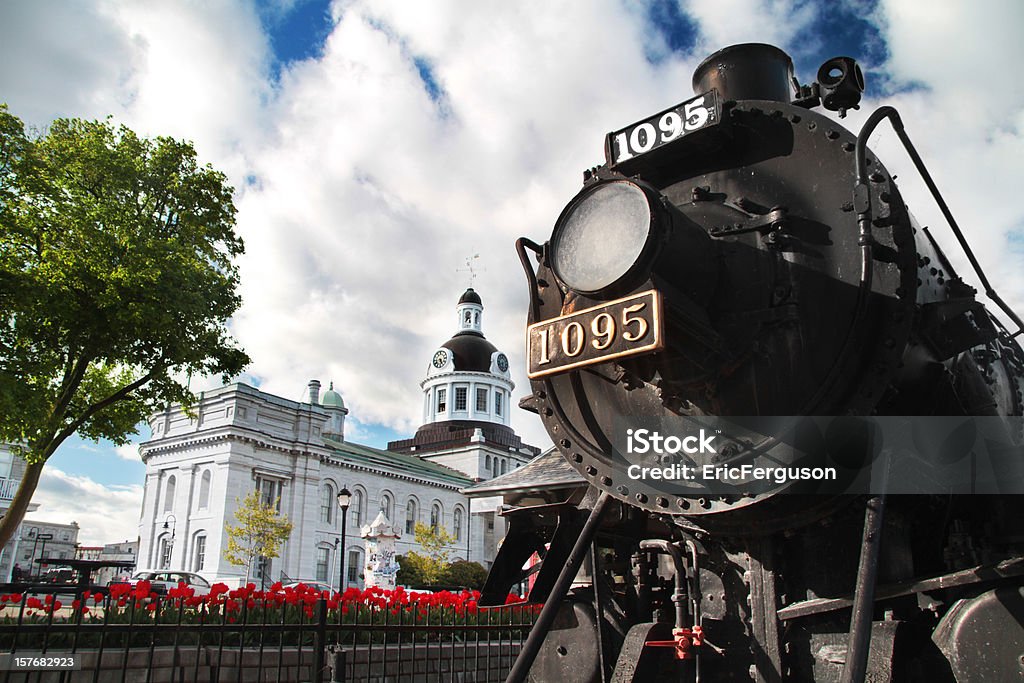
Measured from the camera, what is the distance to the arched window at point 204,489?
142 ft

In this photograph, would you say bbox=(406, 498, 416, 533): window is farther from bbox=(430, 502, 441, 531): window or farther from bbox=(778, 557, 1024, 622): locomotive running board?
bbox=(778, 557, 1024, 622): locomotive running board

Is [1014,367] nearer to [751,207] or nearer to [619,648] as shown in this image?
[751,207]

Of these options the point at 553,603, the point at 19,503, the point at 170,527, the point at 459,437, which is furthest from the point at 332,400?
the point at 553,603

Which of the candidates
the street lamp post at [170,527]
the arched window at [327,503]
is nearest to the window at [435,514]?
the arched window at [327,503]

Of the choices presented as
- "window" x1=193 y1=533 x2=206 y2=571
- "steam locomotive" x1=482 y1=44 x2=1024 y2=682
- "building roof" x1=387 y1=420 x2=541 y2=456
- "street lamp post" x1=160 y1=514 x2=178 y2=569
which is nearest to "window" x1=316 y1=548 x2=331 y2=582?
"window" x1=193 y1=533 x2=206 y2=571

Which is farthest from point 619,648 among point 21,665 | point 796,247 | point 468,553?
point 468,553

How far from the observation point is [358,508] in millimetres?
50219

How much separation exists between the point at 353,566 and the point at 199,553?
10.7 m

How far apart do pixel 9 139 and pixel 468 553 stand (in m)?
48.4

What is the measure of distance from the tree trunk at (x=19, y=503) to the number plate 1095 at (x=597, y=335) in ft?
49.4

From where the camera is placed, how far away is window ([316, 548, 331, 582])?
154 ft

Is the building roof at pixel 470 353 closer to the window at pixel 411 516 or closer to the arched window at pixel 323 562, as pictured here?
the window at pixel 411 516

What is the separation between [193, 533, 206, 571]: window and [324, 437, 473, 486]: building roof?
31.3 ft

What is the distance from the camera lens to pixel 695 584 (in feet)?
10.9
